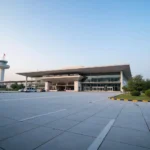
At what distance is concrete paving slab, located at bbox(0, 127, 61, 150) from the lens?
318 cm

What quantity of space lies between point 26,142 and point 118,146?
7.24ft

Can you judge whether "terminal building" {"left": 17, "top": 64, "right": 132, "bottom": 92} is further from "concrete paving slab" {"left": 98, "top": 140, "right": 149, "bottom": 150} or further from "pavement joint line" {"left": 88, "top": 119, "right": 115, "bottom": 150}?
"concrete paving slab" {"left": 98, "top": 140, "right": 149, "bottom": 150}

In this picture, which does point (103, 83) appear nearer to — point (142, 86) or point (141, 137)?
point (142, 86)

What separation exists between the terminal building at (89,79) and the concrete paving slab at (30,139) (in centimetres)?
5015

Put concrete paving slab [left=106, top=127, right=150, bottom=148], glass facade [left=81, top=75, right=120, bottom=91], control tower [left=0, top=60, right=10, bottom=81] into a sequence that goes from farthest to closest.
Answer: control tower [left=0, top=60, right=10, bottom=81] < glass facade [left=81, top=75, right=120, bottom=91] < concrete paving slab [left=106, top=127, right=150, bottom=148]

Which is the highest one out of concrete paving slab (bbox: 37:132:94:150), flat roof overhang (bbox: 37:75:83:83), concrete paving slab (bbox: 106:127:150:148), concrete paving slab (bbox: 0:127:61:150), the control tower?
the control tower

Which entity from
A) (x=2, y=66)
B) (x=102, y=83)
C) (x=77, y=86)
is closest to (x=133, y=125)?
(x=102, y=83)

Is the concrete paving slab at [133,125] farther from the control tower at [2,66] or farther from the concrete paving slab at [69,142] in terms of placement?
the control tower at [2,66]

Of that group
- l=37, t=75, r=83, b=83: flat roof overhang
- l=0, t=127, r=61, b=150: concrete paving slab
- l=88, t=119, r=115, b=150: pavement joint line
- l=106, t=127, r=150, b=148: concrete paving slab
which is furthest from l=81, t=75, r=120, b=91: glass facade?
l=0, t=127, r=61, b=150: concrete paving slab

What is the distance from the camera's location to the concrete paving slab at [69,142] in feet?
10.4

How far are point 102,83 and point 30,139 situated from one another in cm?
5717

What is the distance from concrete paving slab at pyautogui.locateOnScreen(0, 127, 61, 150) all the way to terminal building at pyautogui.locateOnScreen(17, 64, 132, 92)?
50.2 m

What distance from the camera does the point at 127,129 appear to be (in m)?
4.78

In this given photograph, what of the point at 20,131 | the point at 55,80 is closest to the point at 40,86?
the point at 55,80
